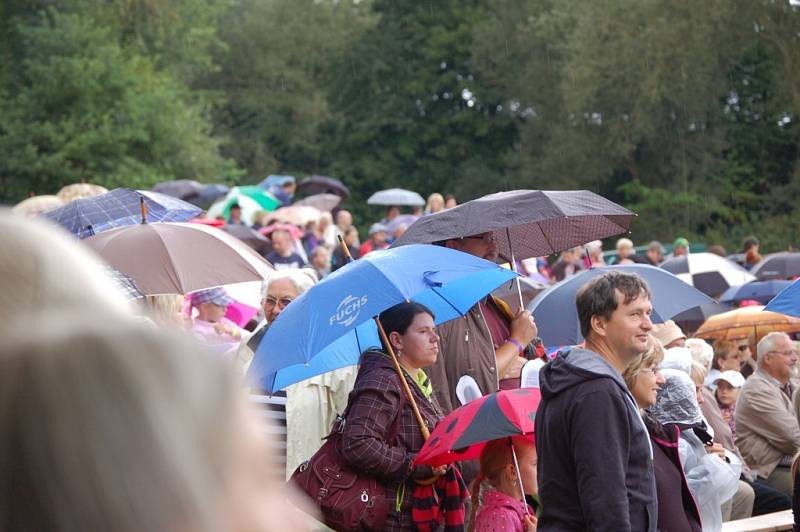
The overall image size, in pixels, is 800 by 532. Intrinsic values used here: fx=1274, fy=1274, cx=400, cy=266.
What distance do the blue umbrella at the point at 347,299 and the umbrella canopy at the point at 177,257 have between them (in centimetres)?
103

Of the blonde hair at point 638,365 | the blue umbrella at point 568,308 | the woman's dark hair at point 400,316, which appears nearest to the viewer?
the blonde hair at point 638,365

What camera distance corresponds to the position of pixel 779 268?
16703mm

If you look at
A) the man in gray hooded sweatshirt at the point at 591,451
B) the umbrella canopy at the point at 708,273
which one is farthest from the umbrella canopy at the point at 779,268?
the man in gray hooded sweatshirt at the point at 591,451

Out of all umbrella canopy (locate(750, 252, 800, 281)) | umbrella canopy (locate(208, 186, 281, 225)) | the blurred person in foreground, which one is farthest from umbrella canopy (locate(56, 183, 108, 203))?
the blurred person in foreground

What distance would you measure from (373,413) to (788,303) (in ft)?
12.7

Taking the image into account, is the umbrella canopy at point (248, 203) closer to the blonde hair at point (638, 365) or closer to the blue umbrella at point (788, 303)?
the blue umbrella at point (788, 303)

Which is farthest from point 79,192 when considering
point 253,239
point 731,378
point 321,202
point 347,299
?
point 321,202

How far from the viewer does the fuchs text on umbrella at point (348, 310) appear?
17.7 feet

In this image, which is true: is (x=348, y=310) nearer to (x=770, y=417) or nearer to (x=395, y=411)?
(x=395, y=411)

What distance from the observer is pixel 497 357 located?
6.43 m

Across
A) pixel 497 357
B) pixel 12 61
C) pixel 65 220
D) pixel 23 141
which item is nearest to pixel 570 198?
pixel 497 357

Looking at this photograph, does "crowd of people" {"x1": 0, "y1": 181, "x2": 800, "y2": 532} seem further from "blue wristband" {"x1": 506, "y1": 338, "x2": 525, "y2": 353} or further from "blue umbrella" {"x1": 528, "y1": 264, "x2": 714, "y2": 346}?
"blue umbrella" {"x1": 528, "y1": 264, "x2": 714, "y2": 346}

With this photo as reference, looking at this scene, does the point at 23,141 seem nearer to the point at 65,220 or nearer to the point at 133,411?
the point at 65,220

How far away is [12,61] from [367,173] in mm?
17639
